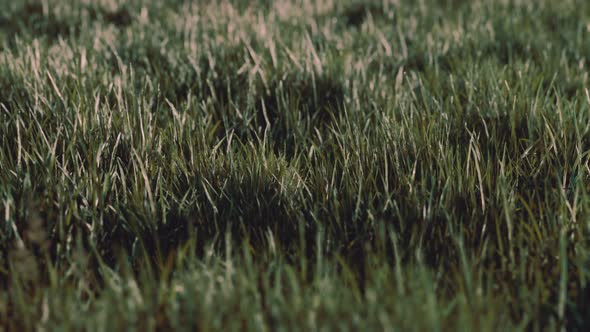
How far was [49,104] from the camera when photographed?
1.62 meters

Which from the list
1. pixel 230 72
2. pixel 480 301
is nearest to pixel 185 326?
pixel 480 301

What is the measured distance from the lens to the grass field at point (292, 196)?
926mm

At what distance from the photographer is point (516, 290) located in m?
1.01

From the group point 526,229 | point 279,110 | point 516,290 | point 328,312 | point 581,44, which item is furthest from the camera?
point 581,44

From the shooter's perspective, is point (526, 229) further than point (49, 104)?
No

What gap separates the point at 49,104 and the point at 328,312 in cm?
108

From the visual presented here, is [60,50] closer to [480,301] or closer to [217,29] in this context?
[217,29]

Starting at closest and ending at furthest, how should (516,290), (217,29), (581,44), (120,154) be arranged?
(516,290) → (120,154) → (581,44) → (217,29)

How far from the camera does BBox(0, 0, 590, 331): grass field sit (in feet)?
3.04

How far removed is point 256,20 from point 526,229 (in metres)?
1.94

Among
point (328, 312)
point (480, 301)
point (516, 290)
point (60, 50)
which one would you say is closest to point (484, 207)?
point (516, 290)

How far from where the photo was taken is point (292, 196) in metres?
1.26

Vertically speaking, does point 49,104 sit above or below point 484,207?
above

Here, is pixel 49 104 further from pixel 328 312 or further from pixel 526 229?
pixel 526 229
